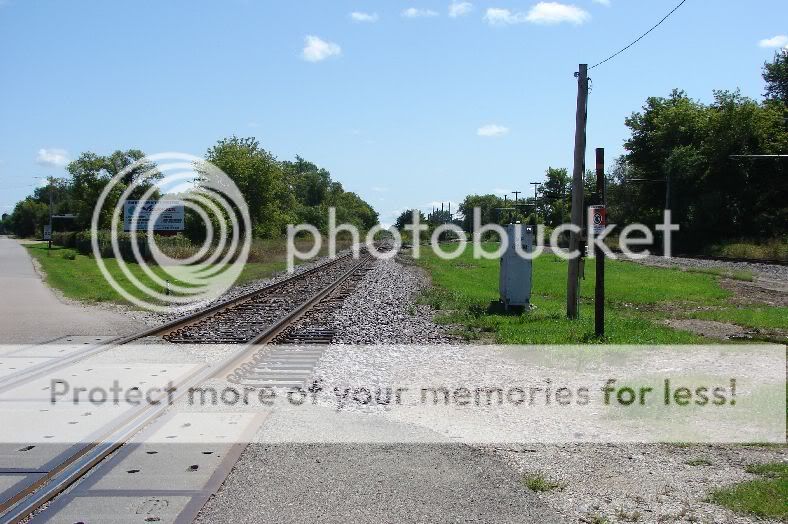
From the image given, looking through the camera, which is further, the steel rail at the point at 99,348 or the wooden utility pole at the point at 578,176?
the wooden utility pole at the point at 578,176

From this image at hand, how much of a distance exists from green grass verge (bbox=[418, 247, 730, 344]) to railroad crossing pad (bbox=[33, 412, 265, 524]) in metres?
6.89

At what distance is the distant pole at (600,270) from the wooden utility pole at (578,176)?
264 centimetres

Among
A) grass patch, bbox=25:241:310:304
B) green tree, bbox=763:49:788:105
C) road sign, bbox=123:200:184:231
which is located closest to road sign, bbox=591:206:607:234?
grass patch, bbox=25:241:310:304

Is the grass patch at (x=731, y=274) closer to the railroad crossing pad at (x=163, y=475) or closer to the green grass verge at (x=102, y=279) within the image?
the green grass verge at (x=102, y=279)

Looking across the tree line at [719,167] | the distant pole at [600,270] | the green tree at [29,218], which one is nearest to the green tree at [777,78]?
the tree line at [719,167]

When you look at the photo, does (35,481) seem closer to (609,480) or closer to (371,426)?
(371,426)

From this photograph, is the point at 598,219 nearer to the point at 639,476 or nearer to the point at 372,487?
the point at 639,476

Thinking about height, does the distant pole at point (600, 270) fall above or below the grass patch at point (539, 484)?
above

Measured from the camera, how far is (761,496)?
16.5 ft

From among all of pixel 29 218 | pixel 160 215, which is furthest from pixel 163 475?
pixel 29 218

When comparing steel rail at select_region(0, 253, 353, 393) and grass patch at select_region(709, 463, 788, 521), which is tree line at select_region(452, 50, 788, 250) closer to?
steel rail at select_region(0, 253, 353, 393)

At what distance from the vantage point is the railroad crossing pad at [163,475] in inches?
184

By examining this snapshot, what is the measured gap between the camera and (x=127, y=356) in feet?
35.9

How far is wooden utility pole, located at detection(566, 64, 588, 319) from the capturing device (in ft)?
51.6
